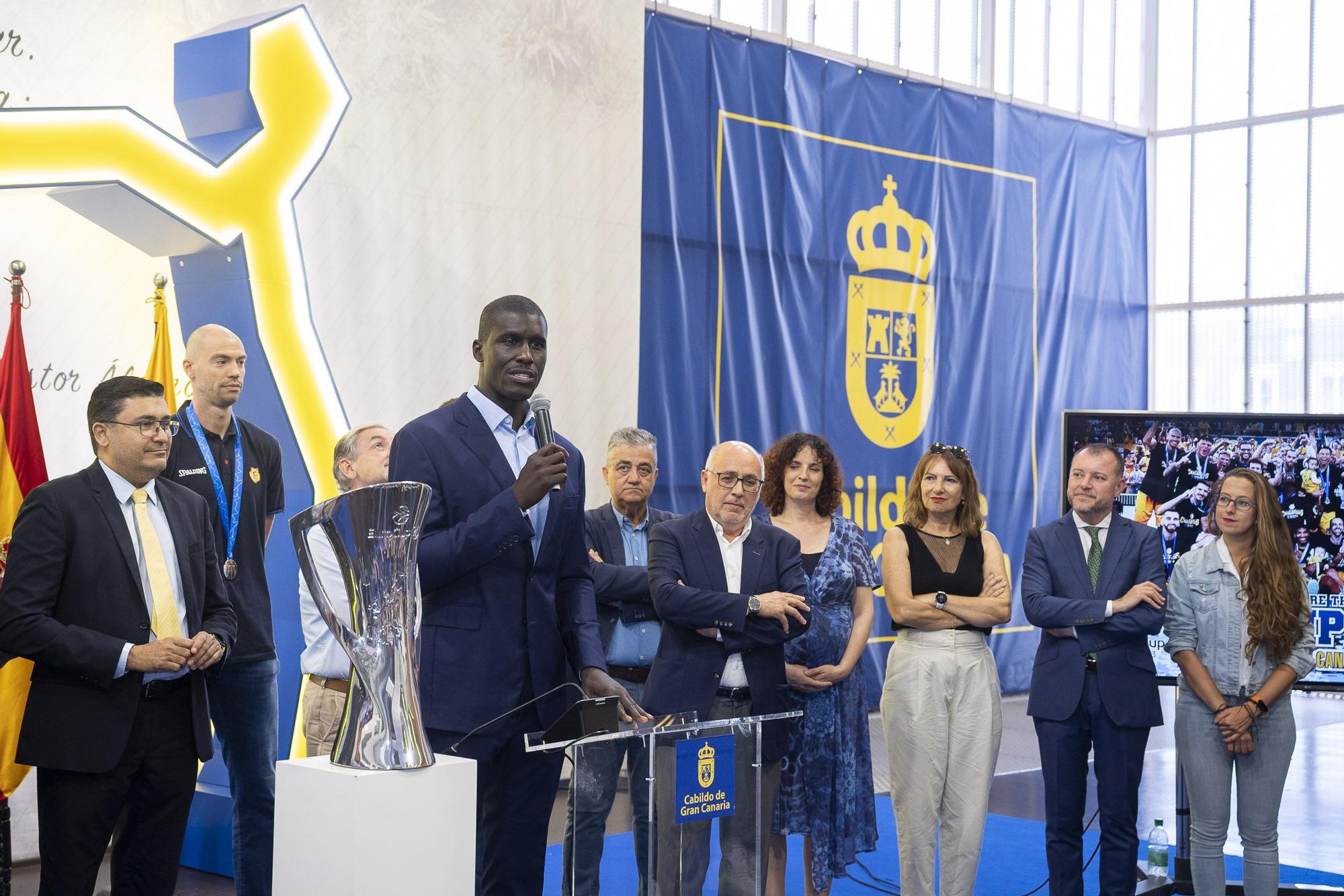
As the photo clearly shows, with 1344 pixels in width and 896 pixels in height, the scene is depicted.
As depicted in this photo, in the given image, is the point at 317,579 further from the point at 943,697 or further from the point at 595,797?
the point at 943,697

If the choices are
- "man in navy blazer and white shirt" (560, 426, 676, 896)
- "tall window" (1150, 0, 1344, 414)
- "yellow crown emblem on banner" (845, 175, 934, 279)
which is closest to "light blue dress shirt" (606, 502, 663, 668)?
"man in navy blazer and white shirt" (560, 426, 676, 896)

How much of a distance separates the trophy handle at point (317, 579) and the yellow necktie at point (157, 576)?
111cm

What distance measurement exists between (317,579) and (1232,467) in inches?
159

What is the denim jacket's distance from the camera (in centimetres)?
433

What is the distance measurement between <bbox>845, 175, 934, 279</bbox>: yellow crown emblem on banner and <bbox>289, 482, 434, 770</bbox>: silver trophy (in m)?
6.71

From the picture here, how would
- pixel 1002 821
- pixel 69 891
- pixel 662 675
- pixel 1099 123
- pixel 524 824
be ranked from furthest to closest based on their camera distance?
pixel 1099 123 < pixel 1002 821 < pixel 662 675 < pixel 69 891 < pixel 524 824

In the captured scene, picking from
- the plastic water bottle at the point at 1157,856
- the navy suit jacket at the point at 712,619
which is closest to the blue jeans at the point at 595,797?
the navy suit jacket at the point at 712,619

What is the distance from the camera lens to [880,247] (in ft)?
29.1

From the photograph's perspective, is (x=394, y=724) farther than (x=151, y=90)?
No


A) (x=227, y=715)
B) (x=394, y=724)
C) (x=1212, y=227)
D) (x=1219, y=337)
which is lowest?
(x=227, y=715)

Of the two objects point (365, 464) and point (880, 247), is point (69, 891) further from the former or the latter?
point (880, 247)

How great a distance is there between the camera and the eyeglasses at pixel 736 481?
387 centimetres

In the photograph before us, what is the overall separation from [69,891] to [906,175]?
23.5 ft

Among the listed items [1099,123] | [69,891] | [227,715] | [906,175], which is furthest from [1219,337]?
[69,891]
